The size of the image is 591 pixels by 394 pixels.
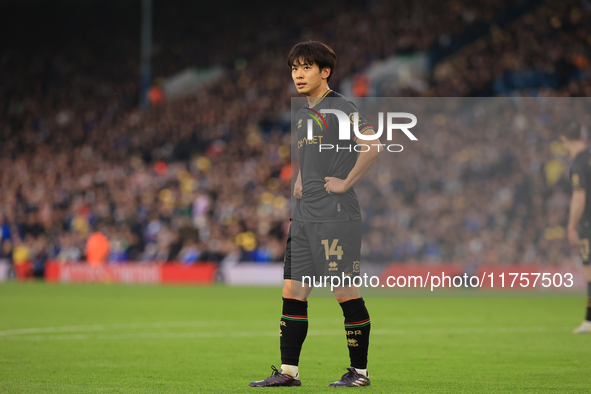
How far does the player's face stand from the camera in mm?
5457

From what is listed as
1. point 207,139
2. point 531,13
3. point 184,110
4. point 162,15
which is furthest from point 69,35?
point 531,13

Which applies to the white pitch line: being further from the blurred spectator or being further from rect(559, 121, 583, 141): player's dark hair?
the blurred spectator

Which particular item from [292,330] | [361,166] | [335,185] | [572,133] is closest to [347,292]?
[292,330]

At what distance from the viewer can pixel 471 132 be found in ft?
69.5

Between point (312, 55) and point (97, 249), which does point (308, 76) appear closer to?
point (312, 55)

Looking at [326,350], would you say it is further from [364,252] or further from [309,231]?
[364,252]

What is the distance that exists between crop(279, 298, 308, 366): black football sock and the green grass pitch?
0.84 ft

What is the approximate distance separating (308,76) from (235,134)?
23.9 meters

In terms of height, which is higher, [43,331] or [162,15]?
[162,15]

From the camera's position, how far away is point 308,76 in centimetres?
546

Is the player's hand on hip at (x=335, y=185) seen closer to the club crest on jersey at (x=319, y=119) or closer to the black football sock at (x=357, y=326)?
the club crest on jersey at (x=319, y=119)

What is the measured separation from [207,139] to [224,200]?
4812 mm

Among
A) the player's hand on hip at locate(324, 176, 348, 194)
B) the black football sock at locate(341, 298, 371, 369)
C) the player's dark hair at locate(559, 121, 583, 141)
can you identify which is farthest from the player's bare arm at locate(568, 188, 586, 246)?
the player's hand on hip at locate(324, 176, 348, 194)

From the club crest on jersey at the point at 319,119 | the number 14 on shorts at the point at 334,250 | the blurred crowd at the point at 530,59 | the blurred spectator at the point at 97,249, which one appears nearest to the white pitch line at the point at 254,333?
the number 14 on shorts at the point at 334,250
